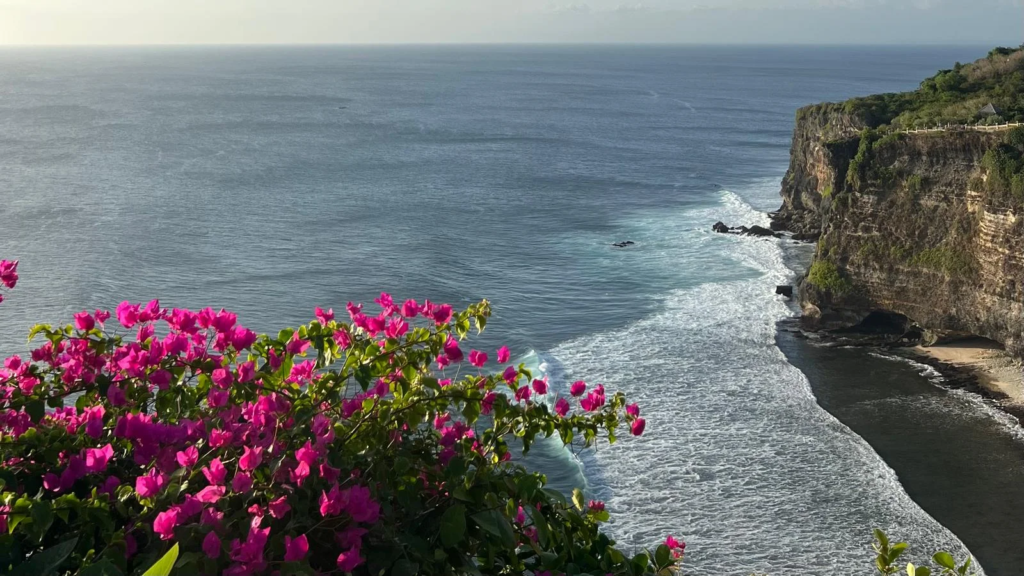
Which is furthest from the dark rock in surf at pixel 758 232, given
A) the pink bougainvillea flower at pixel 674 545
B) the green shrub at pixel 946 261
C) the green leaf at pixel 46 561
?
the green leaf at pixel 46 561

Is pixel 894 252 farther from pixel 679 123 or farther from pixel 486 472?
pixel 679 123

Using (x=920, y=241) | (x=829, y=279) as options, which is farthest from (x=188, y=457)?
(x=829, y=279)

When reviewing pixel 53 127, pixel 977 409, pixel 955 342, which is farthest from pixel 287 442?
pixel 53 127

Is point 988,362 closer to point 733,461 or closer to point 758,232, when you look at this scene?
point 733,461

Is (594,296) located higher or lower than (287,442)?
lower

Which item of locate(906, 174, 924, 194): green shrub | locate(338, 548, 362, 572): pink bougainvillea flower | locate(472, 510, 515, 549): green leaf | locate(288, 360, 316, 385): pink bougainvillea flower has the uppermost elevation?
locate(288, 360, 316, 385): pink bougainvillea flower

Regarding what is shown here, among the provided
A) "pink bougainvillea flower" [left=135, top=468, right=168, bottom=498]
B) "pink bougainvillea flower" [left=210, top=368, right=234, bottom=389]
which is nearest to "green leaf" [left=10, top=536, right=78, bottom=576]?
"pink bougainvillea flower" [left=135, top=468, right=168, bottom=498]

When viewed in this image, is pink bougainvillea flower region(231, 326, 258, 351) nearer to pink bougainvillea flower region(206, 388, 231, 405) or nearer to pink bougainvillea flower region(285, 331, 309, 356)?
pink bougainvillea flower region(285, 331, 309, 356)
